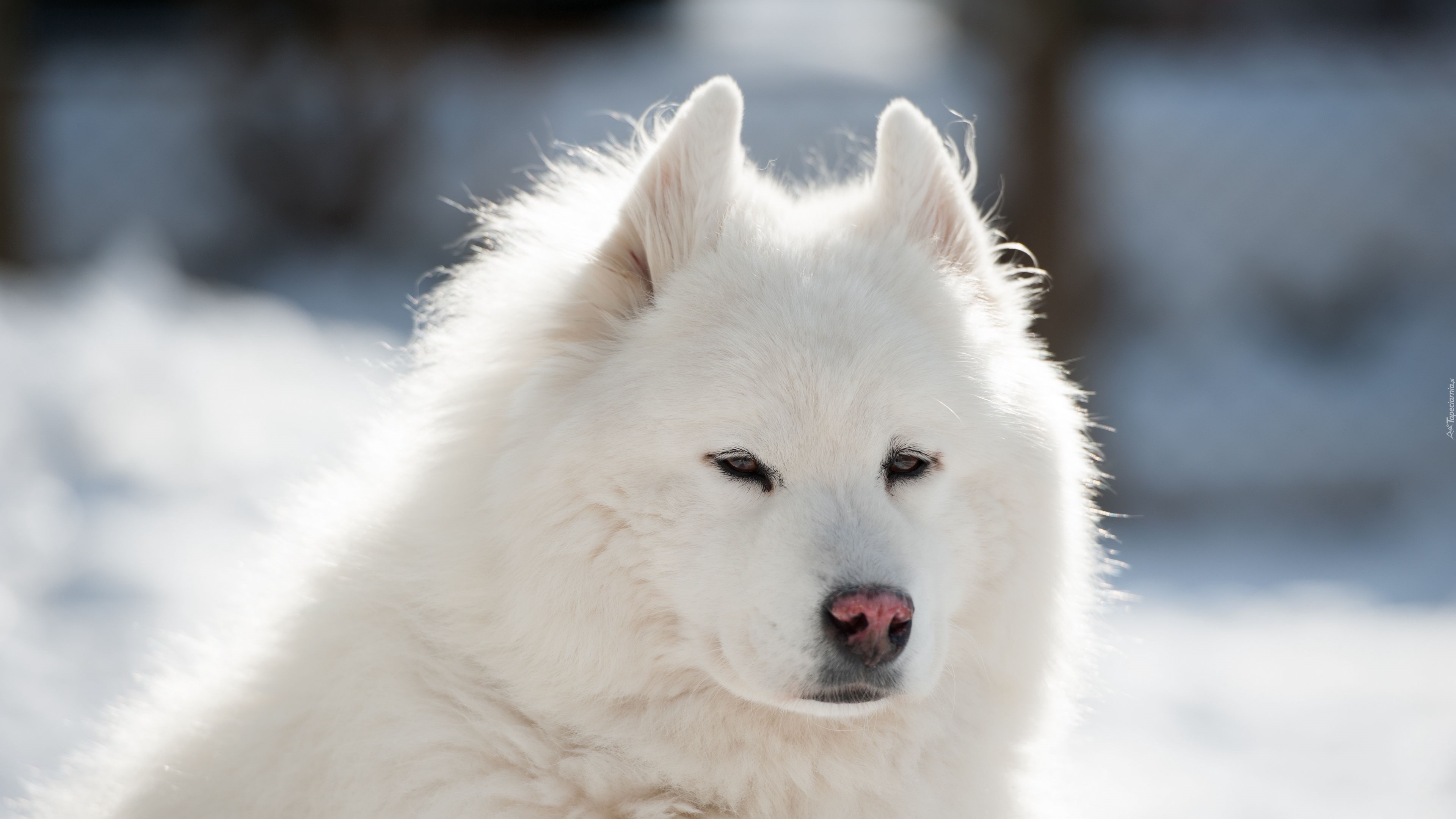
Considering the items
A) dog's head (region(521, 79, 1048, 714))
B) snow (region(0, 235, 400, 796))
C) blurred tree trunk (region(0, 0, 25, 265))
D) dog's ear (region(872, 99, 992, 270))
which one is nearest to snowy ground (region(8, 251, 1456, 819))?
snow (region(0, 235, 400, 796))

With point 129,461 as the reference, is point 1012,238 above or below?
above

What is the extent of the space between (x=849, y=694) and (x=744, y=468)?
477 mm

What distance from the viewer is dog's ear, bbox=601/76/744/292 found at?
2.52 m

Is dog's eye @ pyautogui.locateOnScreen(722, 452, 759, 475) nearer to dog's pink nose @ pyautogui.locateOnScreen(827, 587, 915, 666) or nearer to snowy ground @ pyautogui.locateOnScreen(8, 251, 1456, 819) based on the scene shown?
dog's pink nose @ pyautogui.locateOnScreen(827, 587, 915, 666)

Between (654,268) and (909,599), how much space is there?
891 millimetres

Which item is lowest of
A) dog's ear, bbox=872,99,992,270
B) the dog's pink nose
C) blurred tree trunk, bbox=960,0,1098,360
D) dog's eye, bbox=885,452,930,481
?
the dog's pink nose

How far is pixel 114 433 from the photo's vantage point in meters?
6.09

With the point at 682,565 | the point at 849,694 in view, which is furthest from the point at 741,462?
the point at 849,694

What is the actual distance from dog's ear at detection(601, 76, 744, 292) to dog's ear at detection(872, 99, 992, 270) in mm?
384

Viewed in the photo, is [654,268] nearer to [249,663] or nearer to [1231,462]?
[249,663]

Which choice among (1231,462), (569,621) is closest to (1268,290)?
(1231,462)

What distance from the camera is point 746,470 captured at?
2371 mm

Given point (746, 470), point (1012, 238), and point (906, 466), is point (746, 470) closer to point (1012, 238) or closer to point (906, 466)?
point (906, 466)

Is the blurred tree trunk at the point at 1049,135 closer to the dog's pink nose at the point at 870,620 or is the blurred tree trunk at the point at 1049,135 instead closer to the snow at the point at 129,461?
the snow at the point at 129,461
